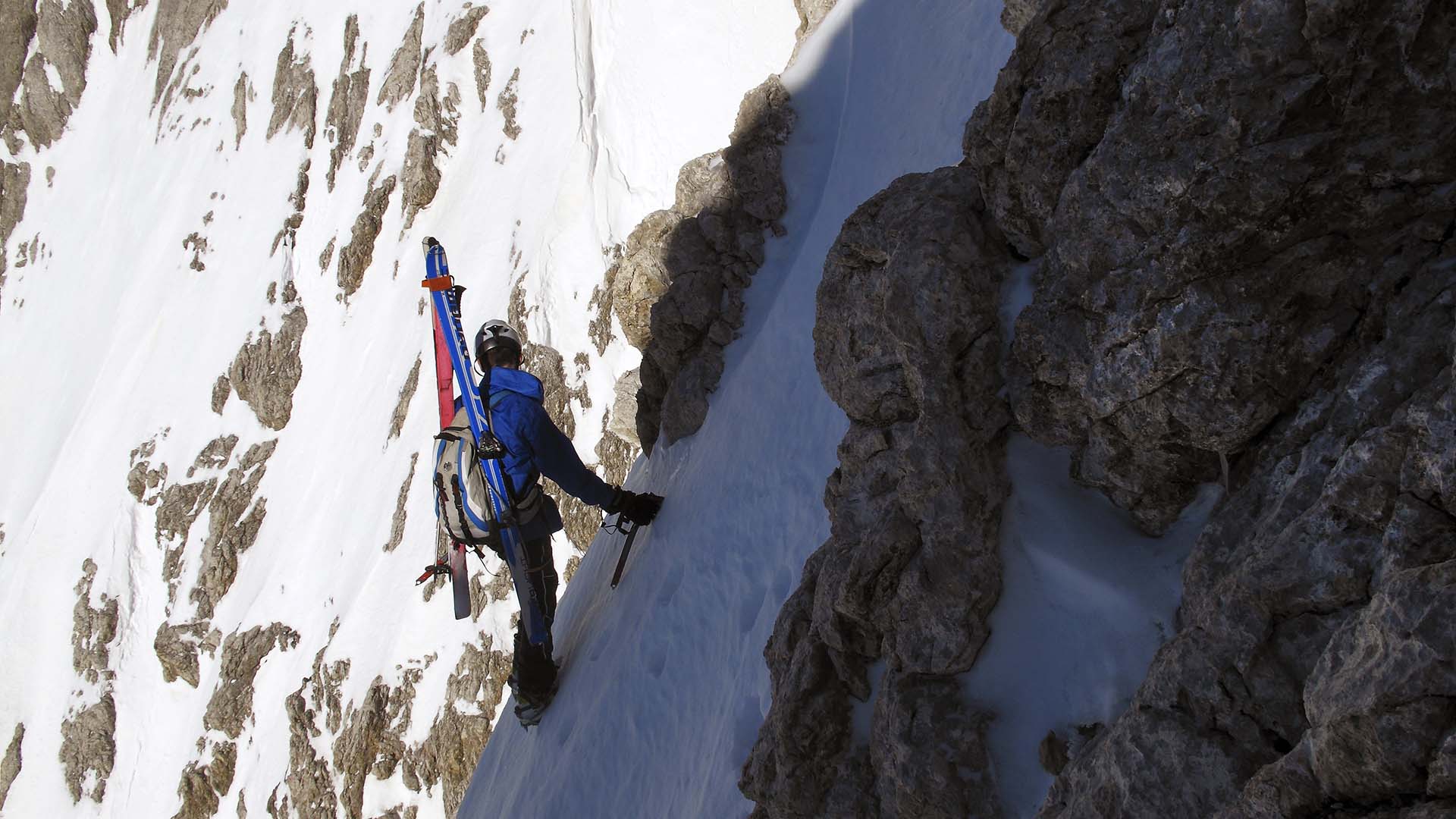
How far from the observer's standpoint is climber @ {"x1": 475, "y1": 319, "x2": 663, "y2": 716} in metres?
6.77

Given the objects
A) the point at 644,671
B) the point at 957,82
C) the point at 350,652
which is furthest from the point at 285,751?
the point at 957,82

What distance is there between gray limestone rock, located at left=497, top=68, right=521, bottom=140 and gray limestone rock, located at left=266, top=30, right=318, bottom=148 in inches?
322

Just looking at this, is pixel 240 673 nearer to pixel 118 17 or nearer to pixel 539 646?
pixel 539 646

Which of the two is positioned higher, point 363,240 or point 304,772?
point 363,240

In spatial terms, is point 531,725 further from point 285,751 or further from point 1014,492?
point 285,751

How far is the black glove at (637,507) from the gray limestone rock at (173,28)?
2780 cm

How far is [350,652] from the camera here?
15.1m

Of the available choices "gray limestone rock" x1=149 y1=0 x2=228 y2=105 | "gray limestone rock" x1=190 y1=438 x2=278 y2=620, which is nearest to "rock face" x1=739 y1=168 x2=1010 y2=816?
"gray limestone rock" x1=190 y1=438 x2=278 y2=620

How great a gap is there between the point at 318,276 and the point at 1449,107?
70.8 feet

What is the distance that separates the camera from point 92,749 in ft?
70.7

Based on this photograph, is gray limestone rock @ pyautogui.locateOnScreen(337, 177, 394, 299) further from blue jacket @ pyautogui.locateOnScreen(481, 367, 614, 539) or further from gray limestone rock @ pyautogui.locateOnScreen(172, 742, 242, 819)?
blue jacket @ pyautogui.locateOnScreen(481, 367, 614, 539)

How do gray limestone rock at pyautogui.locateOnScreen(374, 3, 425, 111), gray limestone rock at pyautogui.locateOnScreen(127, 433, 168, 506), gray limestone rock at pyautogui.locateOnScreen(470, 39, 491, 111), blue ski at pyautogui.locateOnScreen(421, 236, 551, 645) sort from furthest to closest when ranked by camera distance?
gray limestone rock at pyautogui.locateOnScreen(127, 433, 168, 506), gray limestone rock at pyautogui.locateOnScreen(374, 3, 425, 111), gray limestone rock at pyautogui.locateOnScreen(470, 39, 491, 111), blue ski at pyautogui.locateOnScreen(421, 236, 551, 645)

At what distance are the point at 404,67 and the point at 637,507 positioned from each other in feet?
51.1

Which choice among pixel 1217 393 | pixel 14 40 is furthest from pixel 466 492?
pixel 14 40
